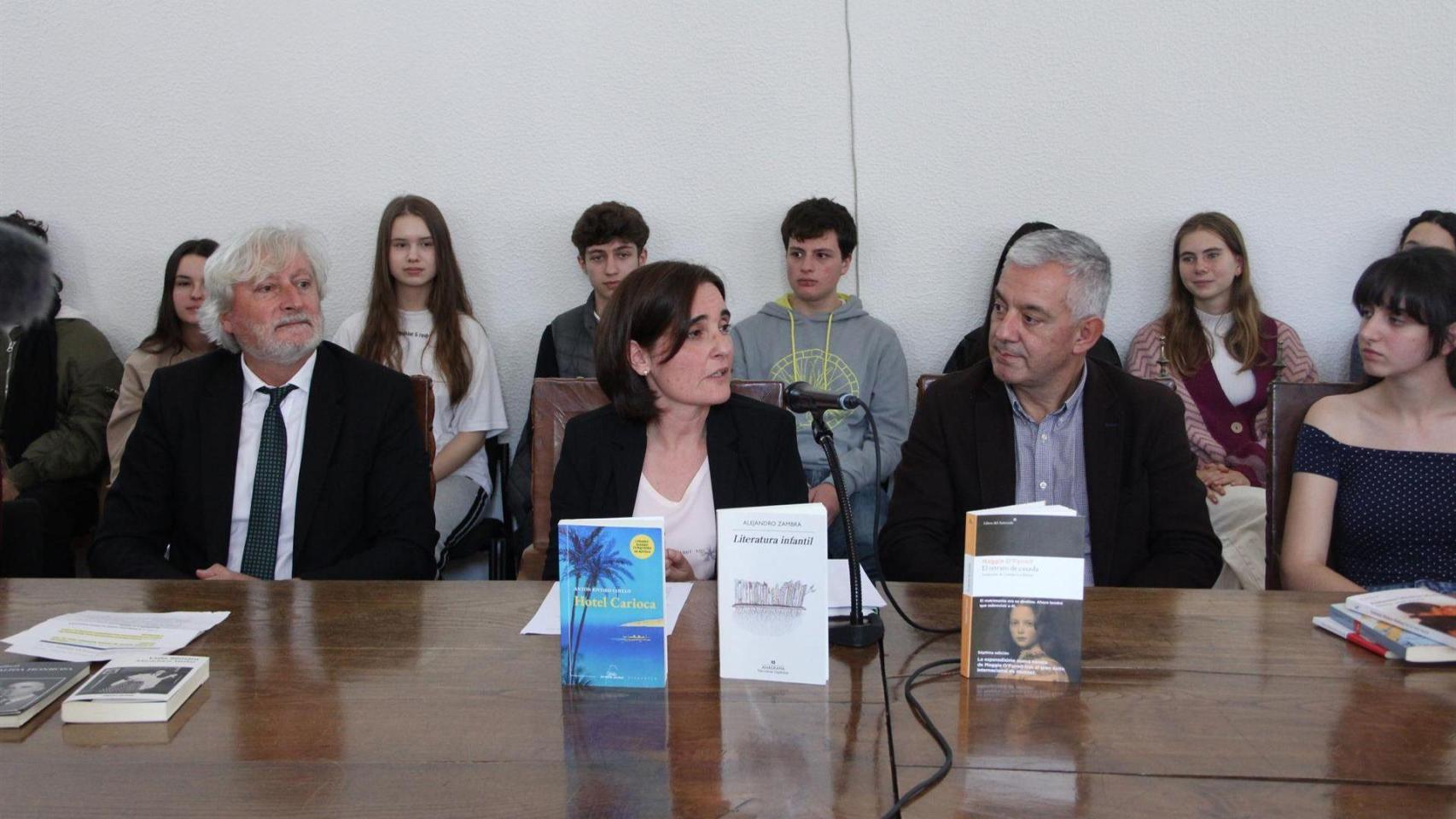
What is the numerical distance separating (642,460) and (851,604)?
817 mm

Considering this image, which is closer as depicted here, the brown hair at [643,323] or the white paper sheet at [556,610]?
the white paper sheet at [556,610]

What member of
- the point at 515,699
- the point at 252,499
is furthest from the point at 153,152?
the point at 515,699

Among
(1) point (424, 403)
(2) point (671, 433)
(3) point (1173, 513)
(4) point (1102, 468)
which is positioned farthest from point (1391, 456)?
(1) point (424, 403)

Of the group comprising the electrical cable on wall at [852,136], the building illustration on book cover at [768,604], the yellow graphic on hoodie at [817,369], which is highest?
the electrical cable on wall at [852,136]

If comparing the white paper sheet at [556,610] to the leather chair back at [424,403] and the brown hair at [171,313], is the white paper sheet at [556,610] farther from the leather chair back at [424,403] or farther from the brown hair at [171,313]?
the brown hair at [171,313]

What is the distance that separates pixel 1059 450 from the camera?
91.0 inches

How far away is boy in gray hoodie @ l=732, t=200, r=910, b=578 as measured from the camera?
362cm

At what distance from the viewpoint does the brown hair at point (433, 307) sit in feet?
12.3

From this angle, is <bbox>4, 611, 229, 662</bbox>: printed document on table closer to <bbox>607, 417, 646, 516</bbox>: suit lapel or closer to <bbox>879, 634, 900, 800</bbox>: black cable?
<bbox>607, 417, 646, 516</bbox>: suit lapel

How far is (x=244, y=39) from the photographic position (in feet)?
13.3

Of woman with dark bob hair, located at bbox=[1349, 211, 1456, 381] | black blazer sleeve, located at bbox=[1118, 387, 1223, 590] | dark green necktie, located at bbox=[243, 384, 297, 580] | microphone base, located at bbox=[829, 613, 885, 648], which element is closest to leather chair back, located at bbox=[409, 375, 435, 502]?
dark green necktie, located at bbox=[243, 384, 297, 580]

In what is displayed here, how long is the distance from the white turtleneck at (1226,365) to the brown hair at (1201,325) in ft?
0.05

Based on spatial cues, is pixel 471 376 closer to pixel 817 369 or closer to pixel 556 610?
pixel 817 369

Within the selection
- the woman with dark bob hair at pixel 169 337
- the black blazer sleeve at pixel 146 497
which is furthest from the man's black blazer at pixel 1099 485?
the woman with dark bob hair at pixel 169 337
